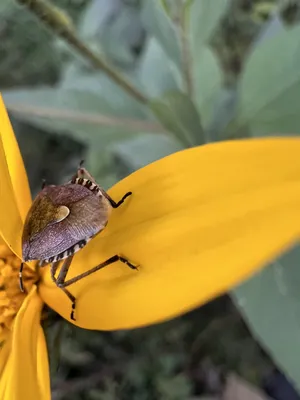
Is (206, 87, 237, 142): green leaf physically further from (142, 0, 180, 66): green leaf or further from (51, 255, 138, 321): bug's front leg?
(51, 255, 138, 321): bug's front leg

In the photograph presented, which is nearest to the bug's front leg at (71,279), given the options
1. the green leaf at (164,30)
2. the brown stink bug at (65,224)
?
the brown stink bug at (65,224)

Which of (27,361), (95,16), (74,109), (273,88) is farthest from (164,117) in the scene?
(95,16)

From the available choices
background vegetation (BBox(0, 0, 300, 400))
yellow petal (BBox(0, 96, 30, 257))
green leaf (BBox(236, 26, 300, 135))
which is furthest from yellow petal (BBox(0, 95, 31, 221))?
green leaf (BBox(236, 26, 300, 135))

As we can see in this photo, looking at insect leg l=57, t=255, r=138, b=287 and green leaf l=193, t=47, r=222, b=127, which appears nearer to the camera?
insect leg l=57, t=255, r=138, b=287

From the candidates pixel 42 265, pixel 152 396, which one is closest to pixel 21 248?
pixel 42 265

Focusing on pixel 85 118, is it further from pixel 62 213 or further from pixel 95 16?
pixel 62 213

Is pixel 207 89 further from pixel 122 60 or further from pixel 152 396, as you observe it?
pixel 152 396

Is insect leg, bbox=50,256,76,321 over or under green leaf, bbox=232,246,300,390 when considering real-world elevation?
over
